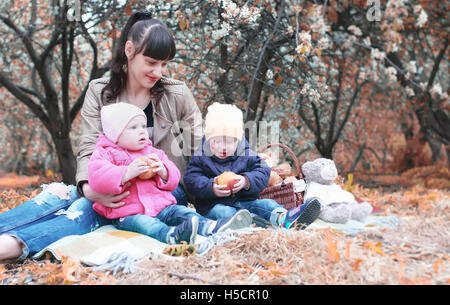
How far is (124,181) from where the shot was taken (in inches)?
99.0

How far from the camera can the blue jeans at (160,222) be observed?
2.45 metres

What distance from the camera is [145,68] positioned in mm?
2842

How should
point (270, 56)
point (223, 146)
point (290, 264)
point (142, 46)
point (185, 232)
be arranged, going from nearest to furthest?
point (290, 264) → point (185, 232) → point (142, 46) → point (223, 146) → point (270, 56)

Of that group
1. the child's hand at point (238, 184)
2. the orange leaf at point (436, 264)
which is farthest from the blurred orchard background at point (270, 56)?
the orange leaf at point (436, 264)

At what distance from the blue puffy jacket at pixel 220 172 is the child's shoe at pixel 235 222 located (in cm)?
42

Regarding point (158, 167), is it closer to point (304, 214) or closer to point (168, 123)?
point (168, 123)

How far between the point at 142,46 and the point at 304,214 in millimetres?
1454

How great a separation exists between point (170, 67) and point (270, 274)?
493cm

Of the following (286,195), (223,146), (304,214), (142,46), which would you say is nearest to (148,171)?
(223,146)

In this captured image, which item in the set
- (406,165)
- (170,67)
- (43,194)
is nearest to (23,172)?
(170,67)

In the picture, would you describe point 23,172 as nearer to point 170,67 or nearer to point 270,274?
point 170,67

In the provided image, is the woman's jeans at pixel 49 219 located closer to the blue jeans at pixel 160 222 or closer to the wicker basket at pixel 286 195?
the blue jeans at pixel 160 222

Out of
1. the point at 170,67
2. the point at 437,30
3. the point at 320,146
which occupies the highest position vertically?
the point at 437,30

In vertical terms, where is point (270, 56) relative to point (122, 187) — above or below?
above
